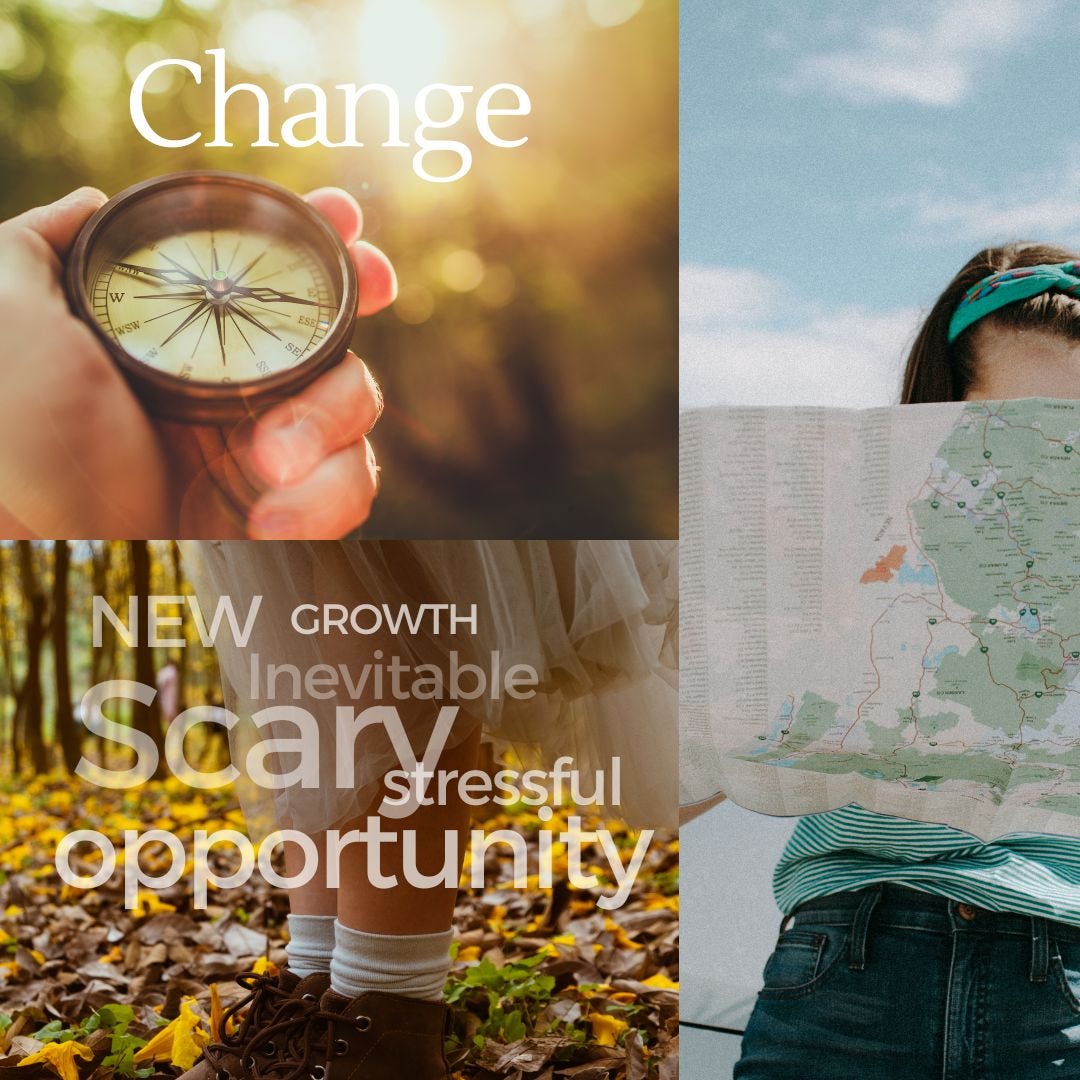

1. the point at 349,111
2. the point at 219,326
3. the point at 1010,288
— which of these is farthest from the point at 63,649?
the point at 1010,288

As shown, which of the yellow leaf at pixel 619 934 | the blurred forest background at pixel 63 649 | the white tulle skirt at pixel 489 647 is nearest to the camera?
the white tulle skirt at pixel 489 647

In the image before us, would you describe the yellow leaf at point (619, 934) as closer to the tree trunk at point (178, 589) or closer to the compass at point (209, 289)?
the compass at point (209, 289)

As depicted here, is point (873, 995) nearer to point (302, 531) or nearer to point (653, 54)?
point (302, 531)

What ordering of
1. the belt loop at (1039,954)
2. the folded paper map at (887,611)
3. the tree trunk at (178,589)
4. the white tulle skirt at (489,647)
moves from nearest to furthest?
the belt loop at (1039,954), the folded paper map at (887,611), the white tulle skirt at (489,647), the tree trunk at (178,589)

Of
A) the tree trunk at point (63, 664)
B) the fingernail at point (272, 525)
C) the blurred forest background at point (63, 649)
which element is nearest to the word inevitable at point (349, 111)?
the fingernail at point (272, 525)

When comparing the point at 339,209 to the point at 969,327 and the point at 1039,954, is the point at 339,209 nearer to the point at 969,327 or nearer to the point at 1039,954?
the point at 969,327

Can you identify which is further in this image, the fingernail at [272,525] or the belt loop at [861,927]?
the fingernail at [272,525]

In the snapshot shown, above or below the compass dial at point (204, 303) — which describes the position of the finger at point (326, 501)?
below
